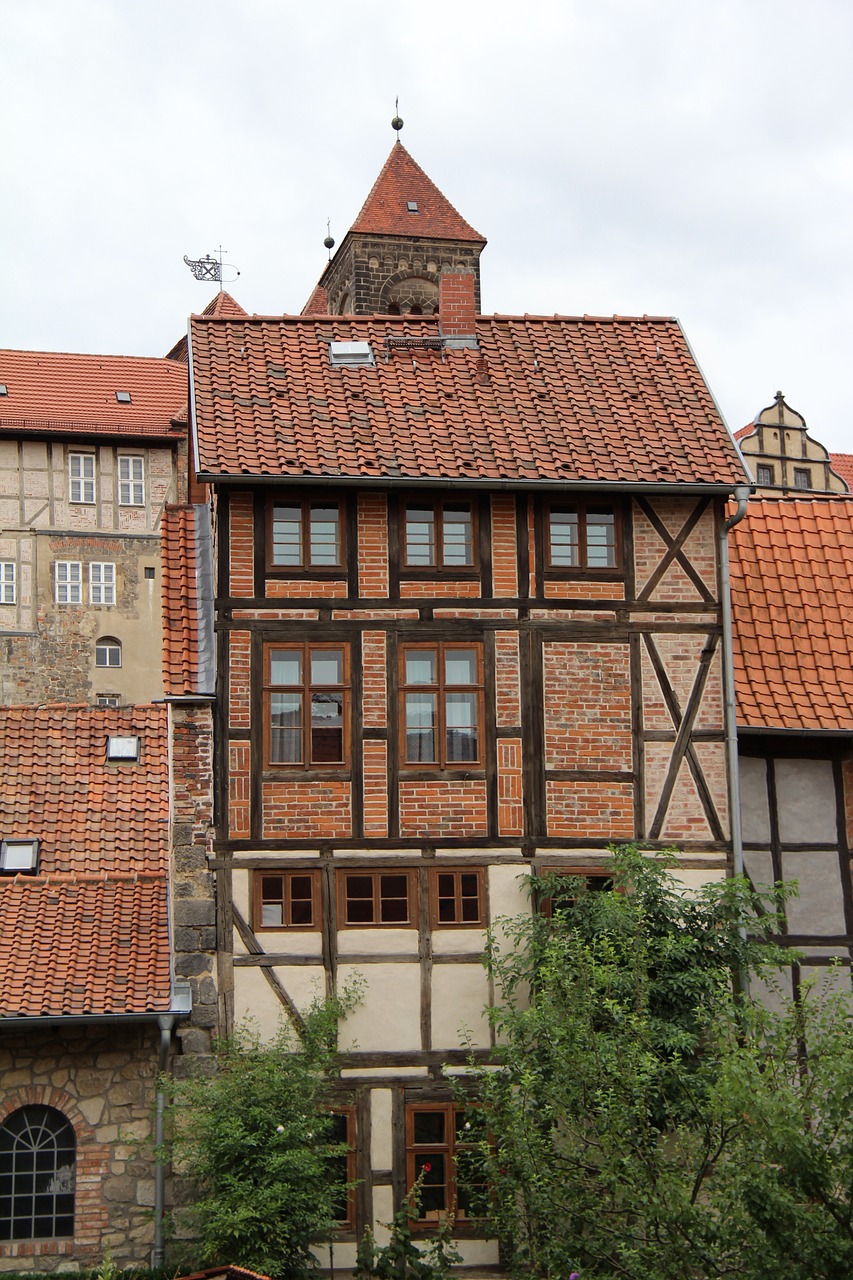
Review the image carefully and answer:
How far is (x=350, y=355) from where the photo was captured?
21359 millimetres

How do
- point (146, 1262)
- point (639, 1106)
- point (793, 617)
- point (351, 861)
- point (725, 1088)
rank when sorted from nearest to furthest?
1. point (725, 1088)
2. point (639, 1106)
3. point (146, 1262)
4. point (351, 861)
5. point (793, 617)

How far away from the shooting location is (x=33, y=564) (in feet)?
142

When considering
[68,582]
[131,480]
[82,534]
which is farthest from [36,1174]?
[131,480]

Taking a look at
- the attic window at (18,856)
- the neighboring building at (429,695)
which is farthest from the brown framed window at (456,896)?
the attic window at (18,856)

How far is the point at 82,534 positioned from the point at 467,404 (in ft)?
80.1

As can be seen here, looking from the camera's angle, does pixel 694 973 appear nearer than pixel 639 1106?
No

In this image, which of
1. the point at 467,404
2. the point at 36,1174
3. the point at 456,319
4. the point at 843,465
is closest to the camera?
the point at 36,1174

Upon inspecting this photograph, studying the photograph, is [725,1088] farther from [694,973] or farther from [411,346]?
[411,346]

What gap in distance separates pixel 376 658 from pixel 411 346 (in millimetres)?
4320

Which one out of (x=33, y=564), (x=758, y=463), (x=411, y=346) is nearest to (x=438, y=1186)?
(x=411, y=346)

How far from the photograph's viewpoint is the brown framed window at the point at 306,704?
62.8 feet

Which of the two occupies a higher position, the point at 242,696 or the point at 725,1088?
the point at 242,696

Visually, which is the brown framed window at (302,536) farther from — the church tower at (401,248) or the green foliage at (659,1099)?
the church tower at (401,248)

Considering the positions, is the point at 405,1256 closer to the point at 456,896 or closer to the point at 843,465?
the point at 456,896
